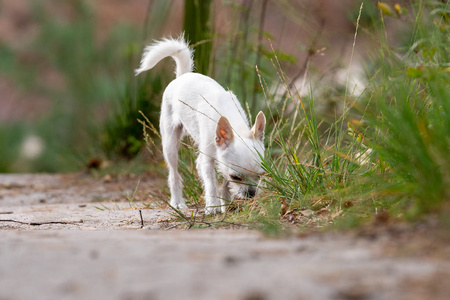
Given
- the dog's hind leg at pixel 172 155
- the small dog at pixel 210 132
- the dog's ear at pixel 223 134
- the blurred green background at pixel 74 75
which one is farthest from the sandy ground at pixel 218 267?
the blurred green background at pixel 74 75

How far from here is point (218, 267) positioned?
1626 mm

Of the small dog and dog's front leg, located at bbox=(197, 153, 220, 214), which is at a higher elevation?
the small dog

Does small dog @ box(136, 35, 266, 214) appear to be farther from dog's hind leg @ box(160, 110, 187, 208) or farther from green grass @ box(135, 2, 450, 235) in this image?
green grass @ box(135, 2, 450, 235)

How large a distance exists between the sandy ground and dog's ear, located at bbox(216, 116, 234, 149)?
1542 millimetres

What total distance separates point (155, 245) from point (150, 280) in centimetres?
43

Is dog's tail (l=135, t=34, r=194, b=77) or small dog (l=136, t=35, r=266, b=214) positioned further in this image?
dog's tail (l=135, t=34, r=194, b=77)

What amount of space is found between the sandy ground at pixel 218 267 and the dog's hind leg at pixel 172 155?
218 centimetres

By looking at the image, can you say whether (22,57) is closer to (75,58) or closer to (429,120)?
(75,58)

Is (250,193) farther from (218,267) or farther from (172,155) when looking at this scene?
(218,267)

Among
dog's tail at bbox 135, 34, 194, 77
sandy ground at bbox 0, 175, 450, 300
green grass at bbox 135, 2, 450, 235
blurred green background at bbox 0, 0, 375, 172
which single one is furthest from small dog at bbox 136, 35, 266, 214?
blurred green background at bbox 0, 0, 375, 172

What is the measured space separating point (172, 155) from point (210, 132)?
0.62 metres

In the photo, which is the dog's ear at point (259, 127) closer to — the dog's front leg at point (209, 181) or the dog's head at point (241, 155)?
the dog's head at point (241, 155)

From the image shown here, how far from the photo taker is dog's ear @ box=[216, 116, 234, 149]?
3.76 meters

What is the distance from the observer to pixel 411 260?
5.51ft
